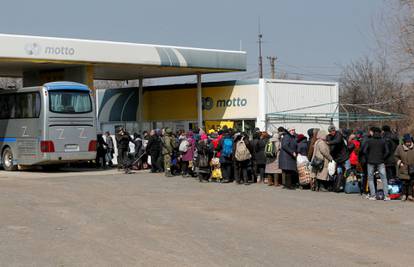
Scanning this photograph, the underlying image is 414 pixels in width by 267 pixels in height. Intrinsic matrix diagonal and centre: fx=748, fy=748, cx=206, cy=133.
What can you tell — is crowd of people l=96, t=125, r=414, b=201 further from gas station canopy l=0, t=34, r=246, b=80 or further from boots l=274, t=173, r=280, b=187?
gas station canopy l=0, t=34, r=246, b=80

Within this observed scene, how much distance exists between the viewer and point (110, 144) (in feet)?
98.0

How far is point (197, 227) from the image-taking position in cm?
1275

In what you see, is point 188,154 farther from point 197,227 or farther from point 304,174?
point 197,227

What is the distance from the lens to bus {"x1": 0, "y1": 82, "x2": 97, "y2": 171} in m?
26.4

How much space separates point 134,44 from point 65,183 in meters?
8.81

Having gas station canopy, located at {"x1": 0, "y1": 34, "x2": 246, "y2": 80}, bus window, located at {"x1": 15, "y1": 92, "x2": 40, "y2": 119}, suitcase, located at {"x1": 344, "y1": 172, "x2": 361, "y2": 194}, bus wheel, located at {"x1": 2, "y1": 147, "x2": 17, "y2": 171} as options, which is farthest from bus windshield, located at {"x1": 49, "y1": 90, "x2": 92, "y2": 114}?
suitcase, located at {"x1": 344, "y1": 172, "x2": 361, "y2": 194}

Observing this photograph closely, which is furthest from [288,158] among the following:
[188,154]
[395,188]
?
[188,154]

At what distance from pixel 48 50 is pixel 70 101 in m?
1.97

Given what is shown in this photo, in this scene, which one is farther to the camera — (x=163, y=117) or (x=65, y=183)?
(x=163, y=117)

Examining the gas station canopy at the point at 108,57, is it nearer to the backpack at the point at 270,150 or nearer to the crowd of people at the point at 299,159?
the crowd of people at the point at 299,159

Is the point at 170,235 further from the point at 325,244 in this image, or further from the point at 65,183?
the point at 65,183

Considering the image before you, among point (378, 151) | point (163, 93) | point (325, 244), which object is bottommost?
point (325, 244)

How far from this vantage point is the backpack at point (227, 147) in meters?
21.8

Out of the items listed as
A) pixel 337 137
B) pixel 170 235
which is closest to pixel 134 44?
pixel 337 137
